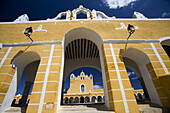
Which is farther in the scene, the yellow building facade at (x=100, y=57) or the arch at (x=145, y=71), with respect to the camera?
the arch at (x=145, y=71)

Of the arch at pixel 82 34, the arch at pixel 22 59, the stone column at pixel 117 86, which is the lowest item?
the stone column at pixel 117 86

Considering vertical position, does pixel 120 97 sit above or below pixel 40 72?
below

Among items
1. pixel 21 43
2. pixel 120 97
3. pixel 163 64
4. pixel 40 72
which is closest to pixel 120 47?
pixel 163 64

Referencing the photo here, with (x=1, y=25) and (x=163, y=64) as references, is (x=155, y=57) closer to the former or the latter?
(x=163, y=64)

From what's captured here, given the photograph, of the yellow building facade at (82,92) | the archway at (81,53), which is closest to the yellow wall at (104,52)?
the archway at (81,53)

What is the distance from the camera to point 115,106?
341 centimetres

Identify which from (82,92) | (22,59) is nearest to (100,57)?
(22,59)

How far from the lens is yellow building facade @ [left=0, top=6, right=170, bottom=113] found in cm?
366

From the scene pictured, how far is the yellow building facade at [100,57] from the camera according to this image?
3.66 m

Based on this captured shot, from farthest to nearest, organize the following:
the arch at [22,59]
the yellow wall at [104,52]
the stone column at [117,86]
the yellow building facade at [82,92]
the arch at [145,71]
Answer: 1. the yellow building facade at [82,92]
2. the arch at [22,59]
3. the arch at [145,71]
4. the yellow wall at [104,52]
5. the stone column at [117,86]

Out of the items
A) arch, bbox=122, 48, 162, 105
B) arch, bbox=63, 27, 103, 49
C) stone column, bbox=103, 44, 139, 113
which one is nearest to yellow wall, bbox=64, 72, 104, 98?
arch, bbox=63, 27, 103, 49

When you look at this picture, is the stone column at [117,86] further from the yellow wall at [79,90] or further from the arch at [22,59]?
the yellow wall at [79,90]

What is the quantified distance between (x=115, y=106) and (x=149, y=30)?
580cm

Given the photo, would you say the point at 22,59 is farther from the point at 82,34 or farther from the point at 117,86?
the point at 117,86
